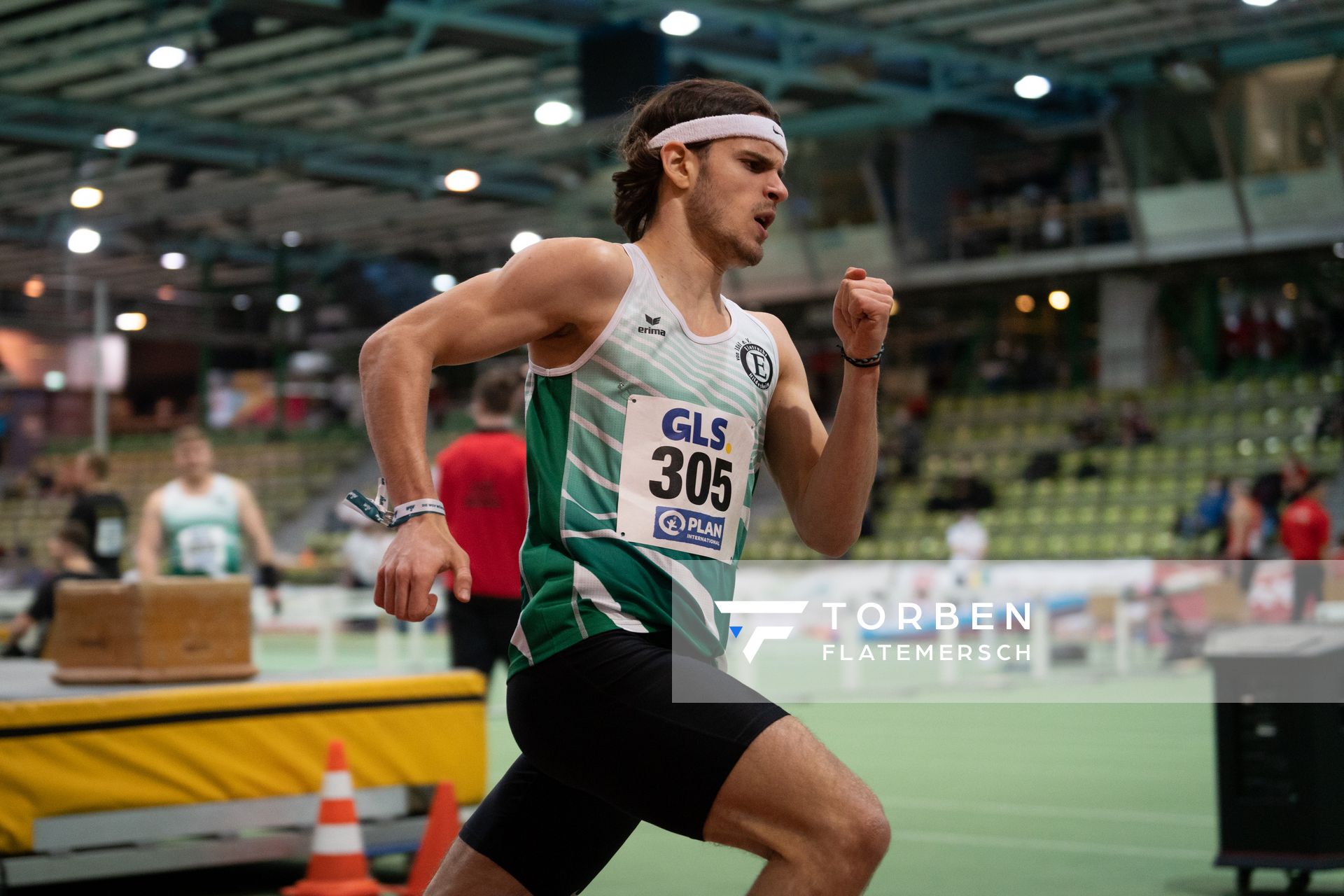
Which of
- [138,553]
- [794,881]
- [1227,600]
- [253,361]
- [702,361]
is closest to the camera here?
[794,881]

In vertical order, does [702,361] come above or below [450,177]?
below

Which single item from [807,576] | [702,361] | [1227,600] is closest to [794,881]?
[702,361]

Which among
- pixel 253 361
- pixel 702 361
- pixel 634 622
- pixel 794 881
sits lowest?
pixel 794 881

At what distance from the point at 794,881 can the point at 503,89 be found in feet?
69.5

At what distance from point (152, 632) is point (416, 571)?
13.5 feet

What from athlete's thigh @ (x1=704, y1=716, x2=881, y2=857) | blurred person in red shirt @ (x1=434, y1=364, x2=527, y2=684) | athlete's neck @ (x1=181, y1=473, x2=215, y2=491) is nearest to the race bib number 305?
athlete's thigh @ (x1=704, y1=716, x2=881, y2=857)

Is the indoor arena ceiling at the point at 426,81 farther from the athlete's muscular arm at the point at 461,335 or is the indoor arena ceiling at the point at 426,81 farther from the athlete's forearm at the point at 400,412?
the athlete's forearm at the point at 400,412

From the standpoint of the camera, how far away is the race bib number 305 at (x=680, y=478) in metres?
2.80

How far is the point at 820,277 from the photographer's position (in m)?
29.1

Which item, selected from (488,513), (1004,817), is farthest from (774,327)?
(1004,817)

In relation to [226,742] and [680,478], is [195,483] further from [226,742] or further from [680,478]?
[680,478]

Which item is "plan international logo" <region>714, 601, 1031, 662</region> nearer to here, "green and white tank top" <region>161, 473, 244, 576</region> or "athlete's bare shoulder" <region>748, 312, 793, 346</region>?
"athlete's bare shoulder" <region>748, 312, 793, 346</region>

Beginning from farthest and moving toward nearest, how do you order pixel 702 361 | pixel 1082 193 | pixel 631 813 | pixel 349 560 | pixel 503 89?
pixel 1082 193, pixel 503 89, pixel 349 560, pixel 702 361, pixel 631 813

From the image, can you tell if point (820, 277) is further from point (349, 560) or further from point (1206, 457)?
point (349, 560)
